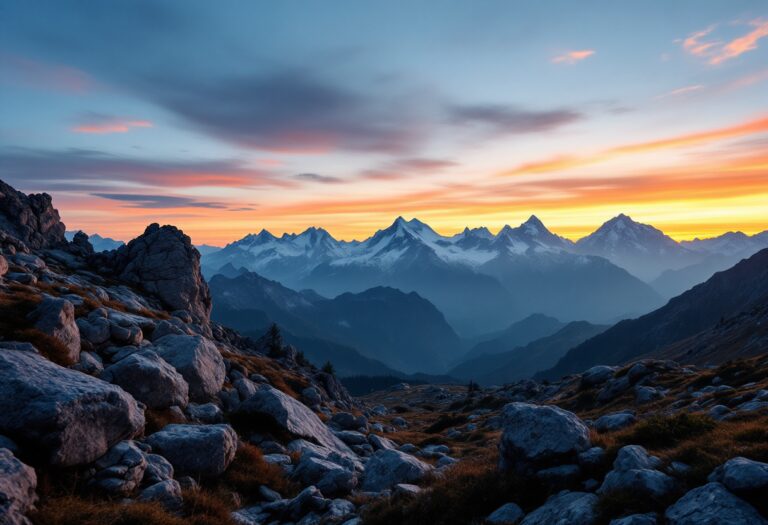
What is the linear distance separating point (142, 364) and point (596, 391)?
5703 centimetres

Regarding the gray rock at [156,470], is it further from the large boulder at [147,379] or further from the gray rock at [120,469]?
the large boulder at [147,379]

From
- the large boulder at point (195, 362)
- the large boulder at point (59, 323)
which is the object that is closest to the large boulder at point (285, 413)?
the large boulder at point (195, 362)

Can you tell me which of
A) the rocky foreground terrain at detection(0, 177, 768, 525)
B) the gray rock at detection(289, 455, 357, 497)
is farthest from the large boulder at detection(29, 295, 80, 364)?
the gray rock at detection(289, 455, 357, 497)

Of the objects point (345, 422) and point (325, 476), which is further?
point (345, 422)

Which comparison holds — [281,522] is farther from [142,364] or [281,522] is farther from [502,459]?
[142,364]

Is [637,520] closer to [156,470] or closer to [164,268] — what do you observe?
[156,470]

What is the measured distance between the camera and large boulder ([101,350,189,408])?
19859mm

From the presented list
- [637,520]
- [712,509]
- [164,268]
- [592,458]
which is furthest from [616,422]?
[164,268]

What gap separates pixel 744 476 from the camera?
10.2m

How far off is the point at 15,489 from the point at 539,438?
45.8 ft

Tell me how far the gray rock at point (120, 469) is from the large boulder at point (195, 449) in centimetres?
181

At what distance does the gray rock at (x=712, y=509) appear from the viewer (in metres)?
9.40

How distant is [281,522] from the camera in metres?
15.6

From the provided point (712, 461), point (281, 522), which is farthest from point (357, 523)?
point (712, 461)
